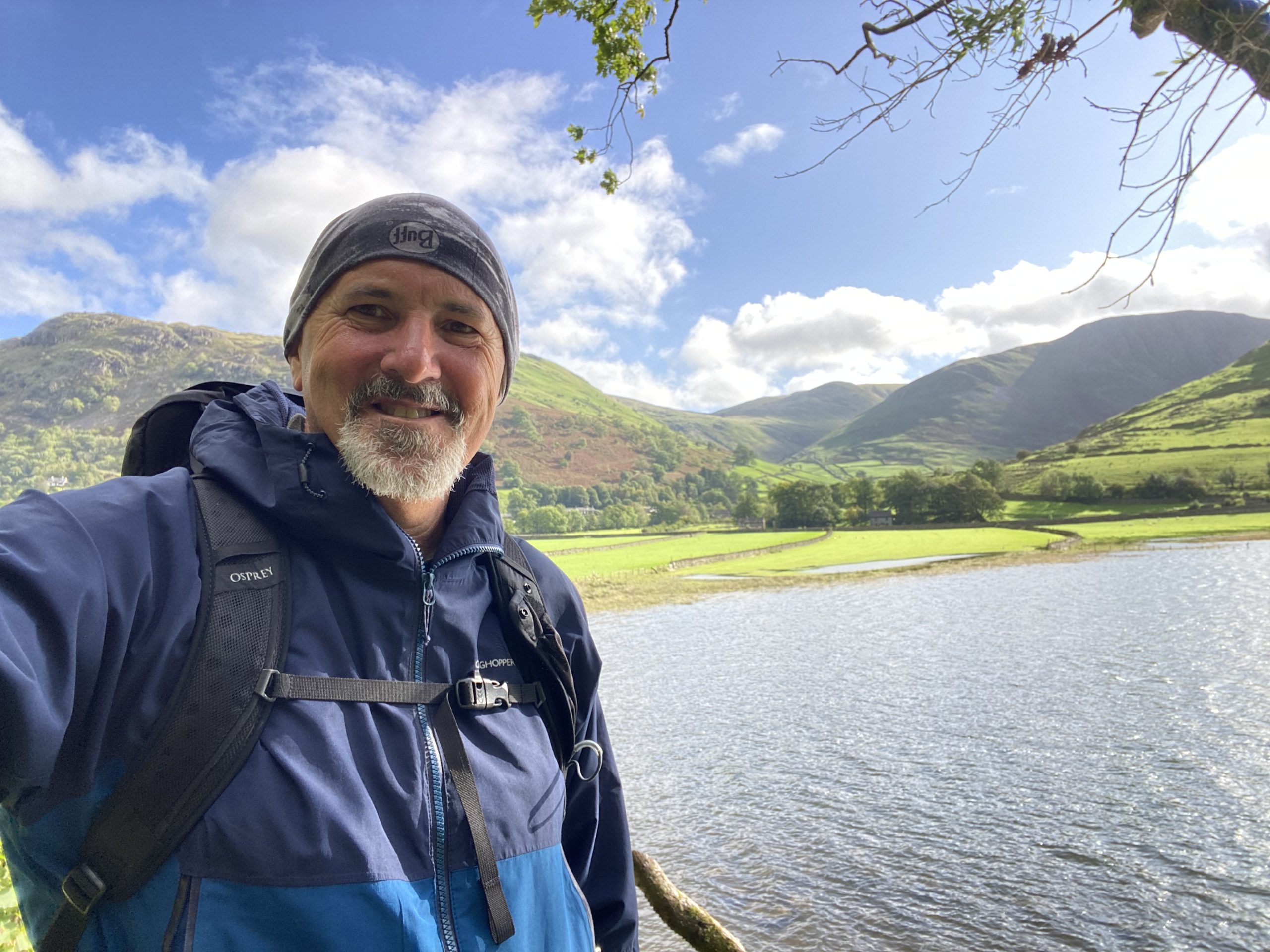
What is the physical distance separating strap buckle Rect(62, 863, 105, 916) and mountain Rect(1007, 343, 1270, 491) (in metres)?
129

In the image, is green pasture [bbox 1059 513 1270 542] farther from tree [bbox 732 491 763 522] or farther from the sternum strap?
the sternum strap

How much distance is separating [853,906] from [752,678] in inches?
Result: 595

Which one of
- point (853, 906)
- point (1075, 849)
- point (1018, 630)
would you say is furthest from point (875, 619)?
point (853, 906)

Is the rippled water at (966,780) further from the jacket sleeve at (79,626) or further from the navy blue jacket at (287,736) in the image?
the jacket sleeve at (79,626)

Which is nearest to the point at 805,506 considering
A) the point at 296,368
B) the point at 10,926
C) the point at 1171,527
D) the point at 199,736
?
the point at 1171,527

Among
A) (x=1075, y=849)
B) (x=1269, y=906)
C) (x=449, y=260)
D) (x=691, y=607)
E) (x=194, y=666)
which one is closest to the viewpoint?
(x=194, y=666)

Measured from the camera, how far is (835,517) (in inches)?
4513

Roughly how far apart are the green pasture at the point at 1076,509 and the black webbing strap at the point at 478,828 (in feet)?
347

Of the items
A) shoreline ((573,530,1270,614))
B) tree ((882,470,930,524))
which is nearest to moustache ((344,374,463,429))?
shoreline ((573,530,1270,614))

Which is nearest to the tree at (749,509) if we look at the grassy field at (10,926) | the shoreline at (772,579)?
the shoreline at (772,579)

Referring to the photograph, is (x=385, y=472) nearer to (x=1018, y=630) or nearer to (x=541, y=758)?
(x=541, y=758)

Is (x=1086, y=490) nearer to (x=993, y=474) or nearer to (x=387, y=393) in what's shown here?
(x=993, y=474)

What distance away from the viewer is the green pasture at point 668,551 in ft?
215

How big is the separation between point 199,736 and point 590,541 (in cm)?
10746
